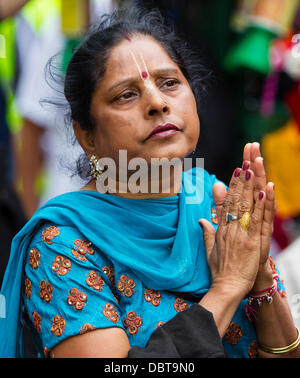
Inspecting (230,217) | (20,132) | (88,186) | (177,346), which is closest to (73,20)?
(20,132)

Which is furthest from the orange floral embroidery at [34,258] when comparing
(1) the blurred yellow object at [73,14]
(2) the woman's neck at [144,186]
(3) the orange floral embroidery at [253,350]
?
(1) the blurred yellow object at [73,14]

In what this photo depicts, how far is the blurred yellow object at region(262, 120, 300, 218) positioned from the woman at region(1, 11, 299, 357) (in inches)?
115

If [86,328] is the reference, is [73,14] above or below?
above

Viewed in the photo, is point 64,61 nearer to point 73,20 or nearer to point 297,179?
point 73,20

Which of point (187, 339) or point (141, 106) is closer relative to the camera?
point (187, 339)

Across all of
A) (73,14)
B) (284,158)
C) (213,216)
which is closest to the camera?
(213,216)

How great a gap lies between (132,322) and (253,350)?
521 millimetres

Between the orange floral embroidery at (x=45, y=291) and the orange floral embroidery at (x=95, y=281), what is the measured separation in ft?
0.42

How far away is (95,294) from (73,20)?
213 centimetres

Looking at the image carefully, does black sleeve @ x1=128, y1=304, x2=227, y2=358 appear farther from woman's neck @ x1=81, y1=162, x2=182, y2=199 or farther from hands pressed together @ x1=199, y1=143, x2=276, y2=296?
woman's neck @ x1=81, y1=162, x2=182, y2=199

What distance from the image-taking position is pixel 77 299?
185 cm

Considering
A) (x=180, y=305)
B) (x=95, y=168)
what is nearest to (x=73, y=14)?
(x=95, y=168)

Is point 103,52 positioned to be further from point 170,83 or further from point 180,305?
point 180,305

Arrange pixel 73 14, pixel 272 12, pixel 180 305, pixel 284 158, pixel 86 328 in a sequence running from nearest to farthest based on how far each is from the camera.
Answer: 1. pixel 86 328
2. pixel 180 305
3. pixel 73 14
4. pixel 272 12
5. pixel 284 158
